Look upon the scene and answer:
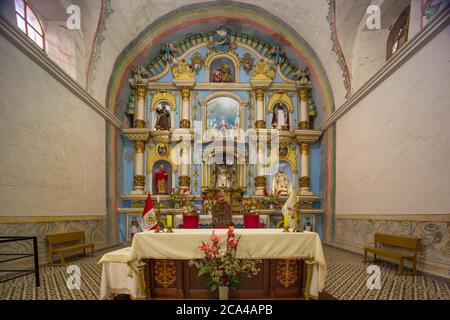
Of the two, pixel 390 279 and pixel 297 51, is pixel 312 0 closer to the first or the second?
pixel 297 51

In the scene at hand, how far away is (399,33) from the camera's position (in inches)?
336

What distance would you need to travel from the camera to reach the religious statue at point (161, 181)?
40.2ft

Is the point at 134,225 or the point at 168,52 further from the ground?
the point at 168,52

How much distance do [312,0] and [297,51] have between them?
99.6 inches

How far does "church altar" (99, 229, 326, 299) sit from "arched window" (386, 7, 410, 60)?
6859 millimetres

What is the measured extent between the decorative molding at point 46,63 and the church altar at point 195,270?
5.19 meters

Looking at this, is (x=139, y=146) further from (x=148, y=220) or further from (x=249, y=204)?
(x=148, y=220)

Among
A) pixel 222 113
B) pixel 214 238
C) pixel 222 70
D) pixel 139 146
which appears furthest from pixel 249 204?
pixel 214 238

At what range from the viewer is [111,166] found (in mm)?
11391

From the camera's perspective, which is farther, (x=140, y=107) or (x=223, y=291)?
(x=140, y=107)

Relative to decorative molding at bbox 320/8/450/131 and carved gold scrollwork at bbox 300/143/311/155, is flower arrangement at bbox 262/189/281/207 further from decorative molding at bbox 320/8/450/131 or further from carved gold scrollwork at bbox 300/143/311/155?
decorative molding at bbox 320/8/450/131

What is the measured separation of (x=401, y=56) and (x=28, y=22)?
963 centimetres

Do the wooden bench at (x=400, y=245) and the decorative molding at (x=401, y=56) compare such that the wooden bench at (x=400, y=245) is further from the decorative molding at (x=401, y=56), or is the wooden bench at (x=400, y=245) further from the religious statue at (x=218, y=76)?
the religious statue at (x=218, y=76)

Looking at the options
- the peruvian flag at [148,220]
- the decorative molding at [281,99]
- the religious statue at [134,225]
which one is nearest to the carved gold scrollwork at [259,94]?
the decorative molding at [281,99]
